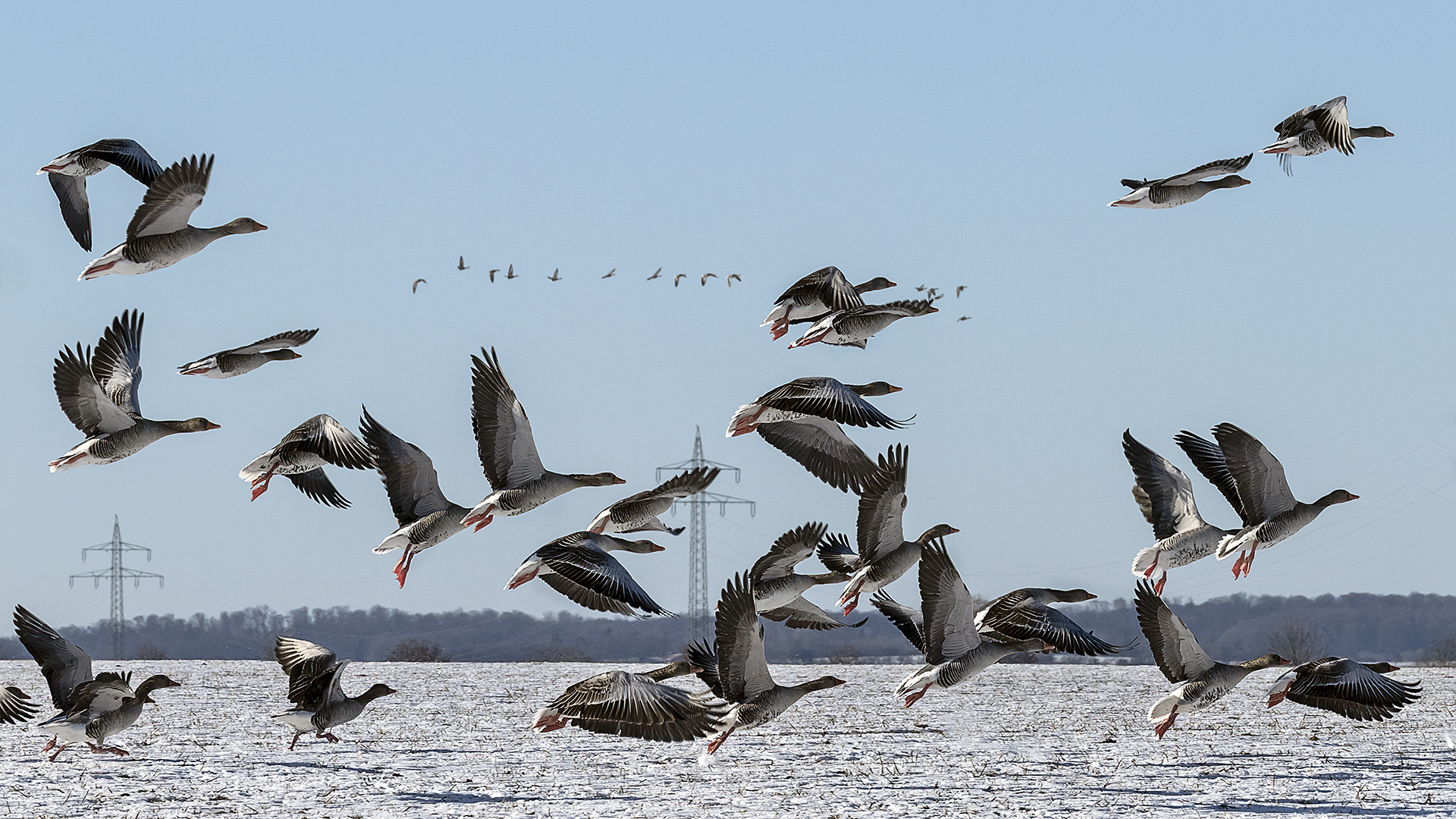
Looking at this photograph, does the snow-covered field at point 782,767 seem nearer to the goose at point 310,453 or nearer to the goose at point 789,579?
the goose at point 789,579

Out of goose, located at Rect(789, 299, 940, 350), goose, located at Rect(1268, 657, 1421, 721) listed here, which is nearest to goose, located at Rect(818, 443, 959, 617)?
goose, located at Rect(789, 299, 940, 350)

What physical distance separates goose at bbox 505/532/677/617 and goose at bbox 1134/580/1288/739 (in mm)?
4636

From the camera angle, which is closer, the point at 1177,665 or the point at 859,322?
the point at 859,322

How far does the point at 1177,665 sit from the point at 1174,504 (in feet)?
5.16

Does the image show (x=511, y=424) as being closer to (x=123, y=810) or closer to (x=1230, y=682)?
(x=123, y=810)

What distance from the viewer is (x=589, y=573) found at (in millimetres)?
11961

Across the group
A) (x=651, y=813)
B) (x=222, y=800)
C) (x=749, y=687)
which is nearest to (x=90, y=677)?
(x=222, y=800)

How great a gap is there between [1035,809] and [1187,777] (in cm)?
355

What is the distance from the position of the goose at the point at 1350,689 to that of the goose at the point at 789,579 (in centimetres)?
438

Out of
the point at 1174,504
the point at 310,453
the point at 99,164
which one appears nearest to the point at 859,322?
the point at 1174,504

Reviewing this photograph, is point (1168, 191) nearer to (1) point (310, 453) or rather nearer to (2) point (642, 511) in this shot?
(2) point (642, 511)

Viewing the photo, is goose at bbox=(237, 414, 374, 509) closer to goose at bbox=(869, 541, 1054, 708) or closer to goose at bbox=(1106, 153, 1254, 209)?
goose at bbox=(869, 541, 1054, 708)

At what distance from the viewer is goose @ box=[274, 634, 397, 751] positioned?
16.3m

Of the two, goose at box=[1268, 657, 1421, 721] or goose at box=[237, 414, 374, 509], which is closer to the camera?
goose at box=[237, 414, 374, 509]
